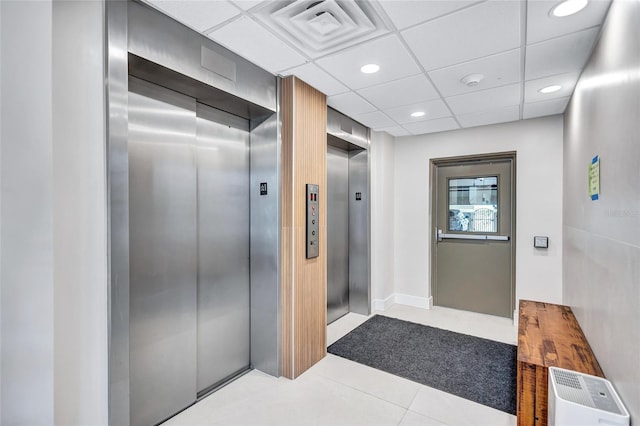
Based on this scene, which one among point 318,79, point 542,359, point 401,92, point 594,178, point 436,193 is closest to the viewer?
point 542,359

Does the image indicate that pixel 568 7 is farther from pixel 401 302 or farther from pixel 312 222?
pixel 401 302

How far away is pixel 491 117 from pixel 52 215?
4364 mm

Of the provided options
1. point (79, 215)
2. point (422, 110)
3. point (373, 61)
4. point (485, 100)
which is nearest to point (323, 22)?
point (373, 61)

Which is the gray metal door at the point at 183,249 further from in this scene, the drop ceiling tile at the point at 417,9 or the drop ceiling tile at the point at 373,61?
the drop ceiling tile at the point at 417,9

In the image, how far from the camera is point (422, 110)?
3.66 metres

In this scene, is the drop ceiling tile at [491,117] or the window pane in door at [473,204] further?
the window pane in door at [473,204]

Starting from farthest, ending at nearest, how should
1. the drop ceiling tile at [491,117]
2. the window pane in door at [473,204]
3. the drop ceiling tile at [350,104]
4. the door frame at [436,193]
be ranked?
the window pane in door at [473,204], the door frame at [436,193], the drop ceiling tile at [491,117], the drop ceiling tile at [350,104]

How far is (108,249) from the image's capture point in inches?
67.6

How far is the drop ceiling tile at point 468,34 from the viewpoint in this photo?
1860 millimetres

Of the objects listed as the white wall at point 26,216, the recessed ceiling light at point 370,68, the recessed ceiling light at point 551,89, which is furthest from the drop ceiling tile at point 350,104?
the white wall at point 26,216

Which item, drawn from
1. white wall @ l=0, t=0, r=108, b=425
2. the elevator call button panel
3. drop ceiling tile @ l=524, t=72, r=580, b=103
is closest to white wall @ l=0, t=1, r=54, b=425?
white wall @ l=0, t=0, r=108, b=425

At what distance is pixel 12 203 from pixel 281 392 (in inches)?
87.0

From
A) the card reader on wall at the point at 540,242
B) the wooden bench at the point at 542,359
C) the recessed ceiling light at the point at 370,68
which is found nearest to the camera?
the wooden bench at the point at 542,359

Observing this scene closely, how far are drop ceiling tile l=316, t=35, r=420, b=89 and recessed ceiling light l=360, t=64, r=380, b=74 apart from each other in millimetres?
33
